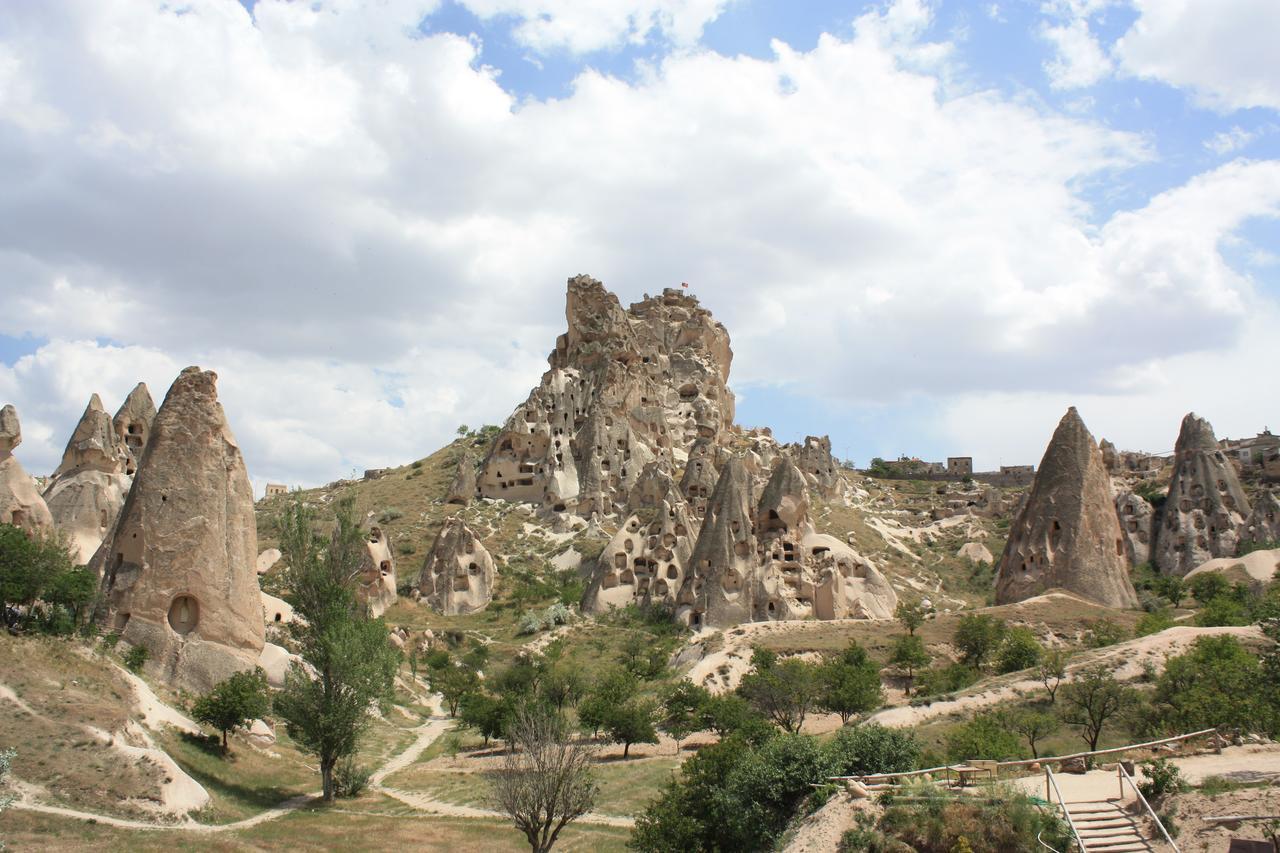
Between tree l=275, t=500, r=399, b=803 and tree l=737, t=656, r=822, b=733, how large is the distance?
11.7m

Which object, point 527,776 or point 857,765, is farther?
point 527,776

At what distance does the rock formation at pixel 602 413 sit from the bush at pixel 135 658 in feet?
146

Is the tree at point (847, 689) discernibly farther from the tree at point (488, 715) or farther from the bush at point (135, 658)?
the bush at point (135, 658)

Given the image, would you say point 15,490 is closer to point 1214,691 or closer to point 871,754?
point 871,754

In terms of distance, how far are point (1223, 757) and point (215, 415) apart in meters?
29.4

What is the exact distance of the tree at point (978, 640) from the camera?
123 feet

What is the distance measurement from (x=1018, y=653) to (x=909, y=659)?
3.91 m

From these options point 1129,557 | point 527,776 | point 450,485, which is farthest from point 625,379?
point 527,776

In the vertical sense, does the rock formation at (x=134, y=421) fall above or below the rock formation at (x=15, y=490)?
above

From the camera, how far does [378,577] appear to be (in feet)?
176

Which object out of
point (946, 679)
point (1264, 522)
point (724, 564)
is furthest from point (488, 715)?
point (1264, 522)

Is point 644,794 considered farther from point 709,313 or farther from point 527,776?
point 709,313

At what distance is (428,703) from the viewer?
43531mm

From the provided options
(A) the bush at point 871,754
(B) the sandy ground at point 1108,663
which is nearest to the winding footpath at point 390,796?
(A) the bush at point 871,754
